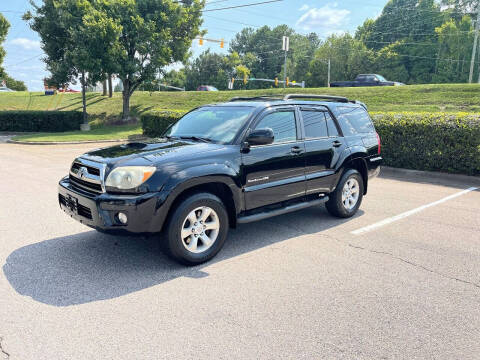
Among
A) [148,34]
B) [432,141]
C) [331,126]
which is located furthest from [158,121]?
[331,126]

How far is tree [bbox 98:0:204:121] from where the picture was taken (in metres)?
21.4

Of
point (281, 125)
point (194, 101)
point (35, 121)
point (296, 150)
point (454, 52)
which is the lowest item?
point (35, 121)

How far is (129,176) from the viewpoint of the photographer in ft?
12.8

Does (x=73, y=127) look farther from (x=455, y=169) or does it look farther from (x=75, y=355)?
(x=75, y=355)

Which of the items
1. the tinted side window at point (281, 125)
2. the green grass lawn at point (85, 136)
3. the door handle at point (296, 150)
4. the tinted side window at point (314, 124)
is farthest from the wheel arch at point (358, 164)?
the green grass lawn at point (85, 136)

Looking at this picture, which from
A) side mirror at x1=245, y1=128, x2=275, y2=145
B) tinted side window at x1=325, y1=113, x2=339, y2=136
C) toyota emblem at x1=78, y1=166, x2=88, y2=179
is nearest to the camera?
toyota emblem at x1=78, y1=166, x2=88, y2=179

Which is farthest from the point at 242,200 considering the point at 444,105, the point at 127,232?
the point at 444,105

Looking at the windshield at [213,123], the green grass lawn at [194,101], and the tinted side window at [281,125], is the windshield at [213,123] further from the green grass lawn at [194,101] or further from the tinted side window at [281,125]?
the green grass lawn at [194,101]

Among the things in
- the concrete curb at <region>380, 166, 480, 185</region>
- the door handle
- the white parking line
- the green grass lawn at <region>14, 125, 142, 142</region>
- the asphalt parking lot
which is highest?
the door handle

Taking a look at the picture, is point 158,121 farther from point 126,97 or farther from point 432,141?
point 432,141

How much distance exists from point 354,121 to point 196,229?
354 cm

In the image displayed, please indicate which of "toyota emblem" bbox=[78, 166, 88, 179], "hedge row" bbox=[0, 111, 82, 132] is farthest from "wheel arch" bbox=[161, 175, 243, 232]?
"hedge row" bbox=[0, 111, 82, 132]

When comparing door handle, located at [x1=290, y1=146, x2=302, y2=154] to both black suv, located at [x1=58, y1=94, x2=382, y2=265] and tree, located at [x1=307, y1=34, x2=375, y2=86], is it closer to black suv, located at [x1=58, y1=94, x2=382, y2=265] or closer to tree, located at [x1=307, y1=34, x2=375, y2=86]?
black suv, located at [x1=58, y1=94, x2=382, y2=265]

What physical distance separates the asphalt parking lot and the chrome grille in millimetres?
854
